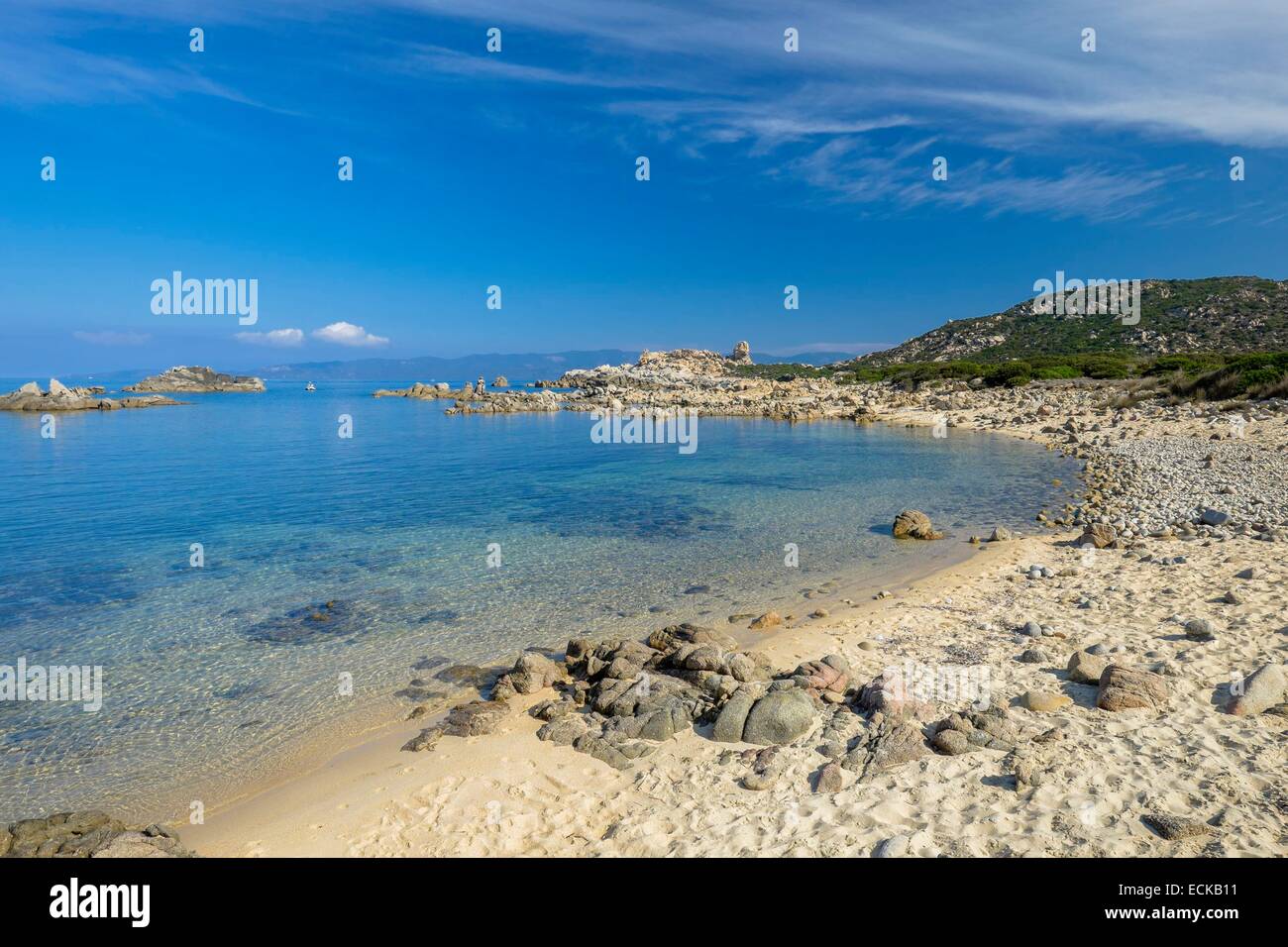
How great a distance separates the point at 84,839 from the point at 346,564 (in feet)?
34.4

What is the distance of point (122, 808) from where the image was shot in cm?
718

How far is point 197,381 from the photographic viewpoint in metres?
145

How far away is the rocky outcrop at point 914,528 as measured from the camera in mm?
18156

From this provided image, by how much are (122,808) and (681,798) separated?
6.09 meters

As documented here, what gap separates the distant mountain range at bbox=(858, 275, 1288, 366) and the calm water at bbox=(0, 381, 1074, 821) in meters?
62.9

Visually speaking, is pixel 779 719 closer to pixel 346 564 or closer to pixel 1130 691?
pixel 1130 691

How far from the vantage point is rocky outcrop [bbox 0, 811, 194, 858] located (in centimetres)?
565

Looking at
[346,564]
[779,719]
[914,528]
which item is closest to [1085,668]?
[779,719]

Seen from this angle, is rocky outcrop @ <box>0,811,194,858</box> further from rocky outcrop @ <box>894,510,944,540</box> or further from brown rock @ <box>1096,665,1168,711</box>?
rocky outcrop @ <box>894,510,944,540</box>

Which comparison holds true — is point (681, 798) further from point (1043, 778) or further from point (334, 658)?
point (334, 658)

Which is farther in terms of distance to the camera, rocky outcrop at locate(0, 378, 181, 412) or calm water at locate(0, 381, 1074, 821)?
rocky outcrop at locate(0, 378, 181, 412)

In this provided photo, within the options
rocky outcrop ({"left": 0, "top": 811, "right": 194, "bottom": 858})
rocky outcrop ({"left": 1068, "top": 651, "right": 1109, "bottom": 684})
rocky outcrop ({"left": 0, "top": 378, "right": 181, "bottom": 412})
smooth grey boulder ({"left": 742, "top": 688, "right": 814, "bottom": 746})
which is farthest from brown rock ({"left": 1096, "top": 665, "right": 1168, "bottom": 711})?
rocky outcrop ({"left": 0, "top": 378, "right": 181, "bottom": 412})
